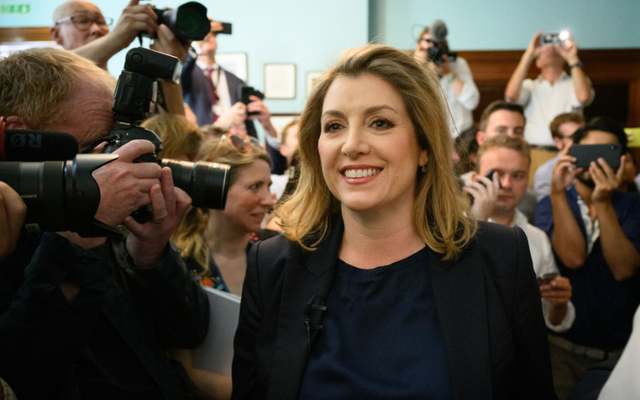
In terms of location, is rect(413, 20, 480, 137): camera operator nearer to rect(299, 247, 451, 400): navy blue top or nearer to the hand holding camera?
the hand holding camera

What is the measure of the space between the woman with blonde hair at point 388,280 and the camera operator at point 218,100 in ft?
5.61

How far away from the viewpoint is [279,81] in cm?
588

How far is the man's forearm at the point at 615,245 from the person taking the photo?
103 inches

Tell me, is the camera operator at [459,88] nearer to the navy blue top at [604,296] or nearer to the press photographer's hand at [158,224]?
the navy blue top at [604,296]

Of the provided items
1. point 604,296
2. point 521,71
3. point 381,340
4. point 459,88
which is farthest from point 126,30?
point 521,71

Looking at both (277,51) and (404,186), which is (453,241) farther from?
(277,51)

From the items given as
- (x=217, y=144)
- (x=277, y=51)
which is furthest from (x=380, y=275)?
(x=277, y=51)

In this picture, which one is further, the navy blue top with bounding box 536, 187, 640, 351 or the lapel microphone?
the navy blue top with bounding box 536, 187, 640, 351

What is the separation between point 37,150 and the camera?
113cm

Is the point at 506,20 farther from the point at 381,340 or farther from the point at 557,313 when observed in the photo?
the point at 381,340

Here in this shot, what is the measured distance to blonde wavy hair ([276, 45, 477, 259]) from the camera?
146 centimetres

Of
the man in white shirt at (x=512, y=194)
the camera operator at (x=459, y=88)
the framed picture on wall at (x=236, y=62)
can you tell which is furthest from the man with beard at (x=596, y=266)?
the framed picture on wall at (x=236, y=62)

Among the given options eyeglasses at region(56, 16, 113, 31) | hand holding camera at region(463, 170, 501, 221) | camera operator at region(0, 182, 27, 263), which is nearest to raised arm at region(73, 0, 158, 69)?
eyeglasses at region(56, 16, 113, 31)

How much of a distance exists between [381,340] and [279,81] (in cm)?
483
